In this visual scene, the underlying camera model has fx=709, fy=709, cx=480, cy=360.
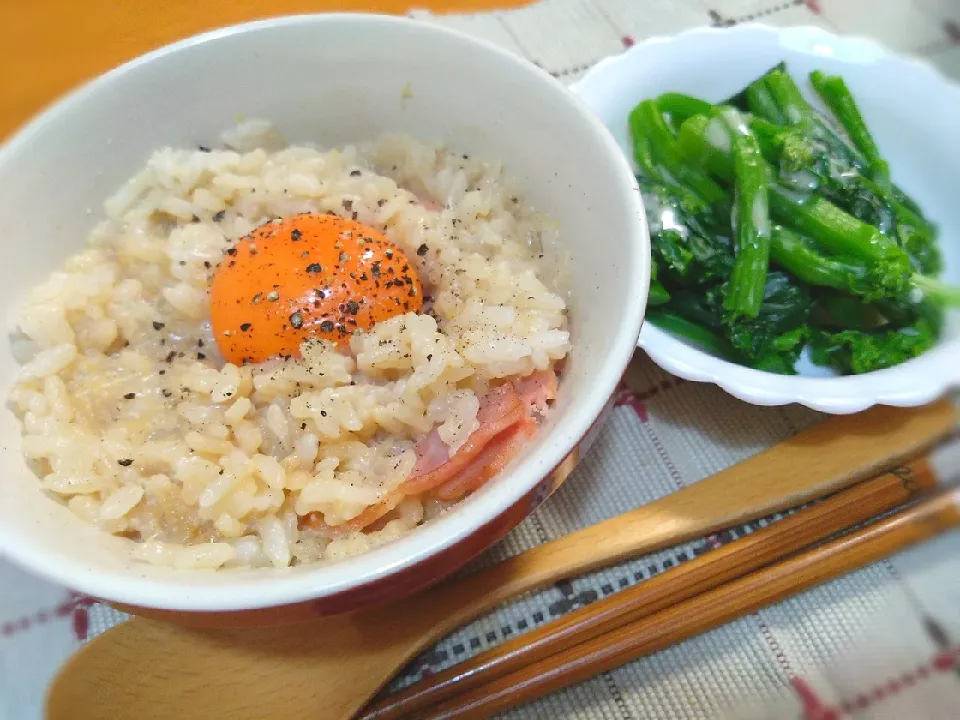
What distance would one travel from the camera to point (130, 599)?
815mm

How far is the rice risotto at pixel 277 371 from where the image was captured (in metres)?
1.04

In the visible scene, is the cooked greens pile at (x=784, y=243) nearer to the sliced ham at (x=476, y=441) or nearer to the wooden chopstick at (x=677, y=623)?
the wooden chopstick at (x=677, y=623)

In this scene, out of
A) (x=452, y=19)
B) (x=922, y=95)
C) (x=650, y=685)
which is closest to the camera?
(x=650, y=685)

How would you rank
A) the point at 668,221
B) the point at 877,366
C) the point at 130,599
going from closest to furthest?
1. the point at 130,599
2. the point at 877,366
3. the point at 668,221

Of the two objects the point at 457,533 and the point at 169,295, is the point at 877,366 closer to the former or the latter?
the point at 457,533

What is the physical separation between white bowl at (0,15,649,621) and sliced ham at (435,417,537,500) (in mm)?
67

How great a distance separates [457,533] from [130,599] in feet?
1.26

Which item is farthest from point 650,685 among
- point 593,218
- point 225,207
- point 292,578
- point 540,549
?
point 225,207

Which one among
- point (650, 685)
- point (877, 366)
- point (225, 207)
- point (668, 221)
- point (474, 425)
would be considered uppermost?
point (225, 207)

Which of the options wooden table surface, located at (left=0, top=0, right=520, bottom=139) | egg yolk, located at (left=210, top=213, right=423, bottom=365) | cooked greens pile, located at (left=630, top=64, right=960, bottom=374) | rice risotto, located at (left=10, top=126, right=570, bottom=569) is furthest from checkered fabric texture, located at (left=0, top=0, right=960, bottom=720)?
wooden table surface, located at (left=0, top=0, right=520, bottom=139)

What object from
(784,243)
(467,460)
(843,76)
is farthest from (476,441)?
(843,76)

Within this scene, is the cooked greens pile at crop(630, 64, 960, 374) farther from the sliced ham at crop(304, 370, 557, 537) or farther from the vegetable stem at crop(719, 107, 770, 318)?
the sliced ham at crop(304, 370, 557, 537)

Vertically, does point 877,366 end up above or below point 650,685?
above

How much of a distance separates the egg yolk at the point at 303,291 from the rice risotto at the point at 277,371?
4 cm
